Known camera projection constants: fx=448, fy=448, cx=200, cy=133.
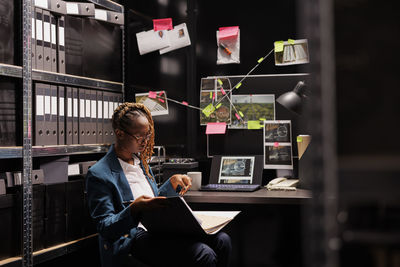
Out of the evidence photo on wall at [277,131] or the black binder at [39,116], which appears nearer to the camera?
the black binder at [39,116]

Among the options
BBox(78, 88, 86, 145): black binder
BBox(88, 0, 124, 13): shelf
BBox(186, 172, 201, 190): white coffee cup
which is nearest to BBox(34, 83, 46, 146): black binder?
BBox(78, 88, 86, 145): black binder

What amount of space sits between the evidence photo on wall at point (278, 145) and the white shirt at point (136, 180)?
3.08 ft

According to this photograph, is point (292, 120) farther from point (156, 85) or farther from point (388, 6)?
point (388, 6)

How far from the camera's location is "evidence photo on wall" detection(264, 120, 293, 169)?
8.86 feet

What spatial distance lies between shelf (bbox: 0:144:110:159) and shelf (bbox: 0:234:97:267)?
0.47 m

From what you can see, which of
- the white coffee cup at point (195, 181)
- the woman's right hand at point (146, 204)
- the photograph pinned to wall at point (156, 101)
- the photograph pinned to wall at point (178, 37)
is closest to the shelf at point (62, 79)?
the photograph pinned to wall at point (156, 101)

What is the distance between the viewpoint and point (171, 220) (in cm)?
166

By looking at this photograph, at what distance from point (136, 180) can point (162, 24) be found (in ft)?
4.39

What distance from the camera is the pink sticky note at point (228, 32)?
285 cm

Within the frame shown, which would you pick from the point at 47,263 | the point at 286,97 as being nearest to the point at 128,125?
the point at 286,97

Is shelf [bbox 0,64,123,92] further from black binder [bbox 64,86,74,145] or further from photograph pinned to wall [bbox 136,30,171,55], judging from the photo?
photograph pinned to wall [bbox 136,30,171,55]

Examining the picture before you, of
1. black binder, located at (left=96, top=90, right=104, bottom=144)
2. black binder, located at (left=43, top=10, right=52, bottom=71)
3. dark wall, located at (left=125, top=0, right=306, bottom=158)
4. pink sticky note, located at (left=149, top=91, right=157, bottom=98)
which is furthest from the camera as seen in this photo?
pink sticky note, located at (left=149, top=91, right=157, bottom=98)

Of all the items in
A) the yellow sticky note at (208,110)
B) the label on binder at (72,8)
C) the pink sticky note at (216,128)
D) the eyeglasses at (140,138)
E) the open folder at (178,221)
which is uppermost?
the label on binder at (72,8)

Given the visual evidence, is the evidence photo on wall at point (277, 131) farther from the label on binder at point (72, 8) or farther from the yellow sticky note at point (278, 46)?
the label on binder at point (72, 8)
